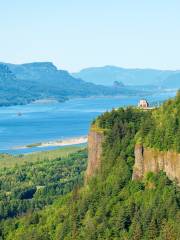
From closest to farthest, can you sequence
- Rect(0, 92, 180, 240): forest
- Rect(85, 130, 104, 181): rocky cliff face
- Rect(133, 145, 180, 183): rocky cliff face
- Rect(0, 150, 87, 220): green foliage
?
Rect(0, 92, 180, 240): forest → Rect(133, 145, 180, 183): rocky cliff face → Rect(85, 130, 104, 181): rocky cliff face → Rect(0, 150, 87, 220): green foliage

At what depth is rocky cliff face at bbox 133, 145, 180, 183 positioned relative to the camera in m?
41.3

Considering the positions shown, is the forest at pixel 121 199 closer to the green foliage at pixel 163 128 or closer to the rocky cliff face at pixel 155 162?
the green foliage at pixel 163 128

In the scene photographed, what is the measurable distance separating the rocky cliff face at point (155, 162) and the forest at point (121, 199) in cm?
33

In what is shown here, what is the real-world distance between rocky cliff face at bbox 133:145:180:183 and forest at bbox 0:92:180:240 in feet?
1.09

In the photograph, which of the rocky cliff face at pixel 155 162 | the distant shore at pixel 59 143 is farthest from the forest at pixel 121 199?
the distant shore at pixel 59 143

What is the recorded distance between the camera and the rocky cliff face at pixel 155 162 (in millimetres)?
41344

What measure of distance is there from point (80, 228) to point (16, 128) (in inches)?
5921

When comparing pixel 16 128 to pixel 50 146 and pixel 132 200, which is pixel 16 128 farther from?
pixel 132 200

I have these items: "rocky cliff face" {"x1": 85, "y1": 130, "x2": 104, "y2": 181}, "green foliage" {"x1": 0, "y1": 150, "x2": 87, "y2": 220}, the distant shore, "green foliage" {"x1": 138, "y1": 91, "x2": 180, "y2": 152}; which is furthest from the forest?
the distant shore

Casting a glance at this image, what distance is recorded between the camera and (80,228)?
43594 mm

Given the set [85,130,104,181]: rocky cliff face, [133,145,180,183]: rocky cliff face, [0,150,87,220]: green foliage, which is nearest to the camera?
[133,145,180,183]: rocky cliff face

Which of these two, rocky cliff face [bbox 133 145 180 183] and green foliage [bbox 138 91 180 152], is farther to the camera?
green foliage [bbox 138 91 180 152]

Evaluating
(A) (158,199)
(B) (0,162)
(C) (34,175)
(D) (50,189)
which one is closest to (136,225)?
(A) (158,199)

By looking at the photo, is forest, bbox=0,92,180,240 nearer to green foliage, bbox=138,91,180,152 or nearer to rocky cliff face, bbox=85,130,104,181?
green foliage, bbox=138,91,180,152
